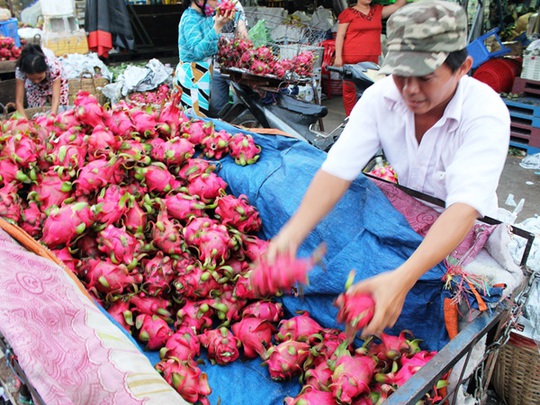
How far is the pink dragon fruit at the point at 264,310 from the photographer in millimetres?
1738

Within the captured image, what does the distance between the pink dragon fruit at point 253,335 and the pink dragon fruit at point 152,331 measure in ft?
0.85

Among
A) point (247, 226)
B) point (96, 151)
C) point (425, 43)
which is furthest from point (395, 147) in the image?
point (96, 151)

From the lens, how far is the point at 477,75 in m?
5.71

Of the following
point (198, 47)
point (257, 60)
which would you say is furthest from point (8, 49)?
point (257, 60)

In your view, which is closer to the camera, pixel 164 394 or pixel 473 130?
pixel 164 394

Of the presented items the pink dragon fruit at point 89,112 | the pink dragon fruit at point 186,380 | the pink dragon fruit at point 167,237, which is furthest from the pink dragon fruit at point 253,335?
the pink dragon fruit at point 89,112

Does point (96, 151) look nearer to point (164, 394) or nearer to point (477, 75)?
point (164, 394)

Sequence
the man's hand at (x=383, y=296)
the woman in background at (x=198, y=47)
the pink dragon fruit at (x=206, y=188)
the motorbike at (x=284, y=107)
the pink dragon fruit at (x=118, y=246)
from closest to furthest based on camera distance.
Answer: the man's hand at (x=383, y=296)
the pink dragon fruit at (x=118, y=246)
the pink dragon fruit at (x=206, y=188)
the motorbike at (x=284, y=107)
the woman in background at (x=198, y=47)

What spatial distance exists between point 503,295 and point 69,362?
48.9 inches

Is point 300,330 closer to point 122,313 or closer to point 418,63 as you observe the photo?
point 122,313

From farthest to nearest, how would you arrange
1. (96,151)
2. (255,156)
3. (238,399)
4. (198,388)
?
(255,156)
(96,151)
(238,399)
(198,388)

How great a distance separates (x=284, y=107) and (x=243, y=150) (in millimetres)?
1743

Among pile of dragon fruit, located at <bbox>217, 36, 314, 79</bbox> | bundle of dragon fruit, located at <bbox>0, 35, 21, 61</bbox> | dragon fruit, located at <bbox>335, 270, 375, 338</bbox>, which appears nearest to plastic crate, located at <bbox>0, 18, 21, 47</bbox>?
bundle of dragon fruit, located at <bbox>0, 35, 21, 61</bbox>

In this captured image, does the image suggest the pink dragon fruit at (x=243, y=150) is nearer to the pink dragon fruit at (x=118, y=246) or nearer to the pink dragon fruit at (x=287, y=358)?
the pink dragon fruit at (x=118, y=246)
